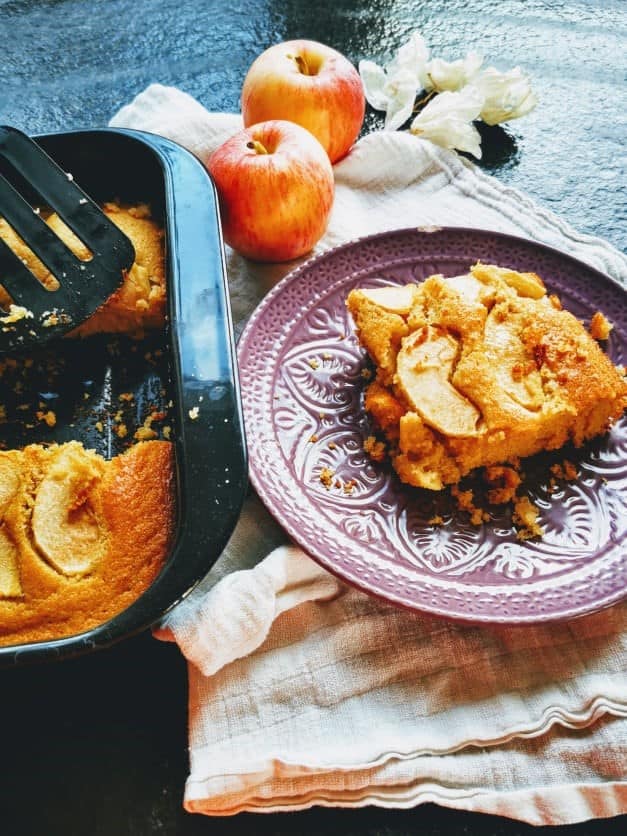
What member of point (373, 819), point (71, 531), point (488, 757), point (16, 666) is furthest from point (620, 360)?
point (16, 666)

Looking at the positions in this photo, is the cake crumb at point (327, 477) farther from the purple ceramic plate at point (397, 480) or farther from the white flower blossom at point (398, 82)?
the white flower blossom at point (398, 82)

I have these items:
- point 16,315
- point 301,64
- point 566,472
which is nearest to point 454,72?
point 301,64

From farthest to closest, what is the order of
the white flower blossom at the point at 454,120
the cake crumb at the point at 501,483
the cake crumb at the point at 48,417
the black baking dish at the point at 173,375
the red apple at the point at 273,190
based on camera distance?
the white flower blossom at the point at 454,120 < the red apple at the point at 273,190 < the cake crumb at the point at 48,417 < the cake crumb at the point at 501,483 < the black baking dish at the point at 173,375

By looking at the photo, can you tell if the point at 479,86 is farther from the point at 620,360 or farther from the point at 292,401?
the point at 292,401

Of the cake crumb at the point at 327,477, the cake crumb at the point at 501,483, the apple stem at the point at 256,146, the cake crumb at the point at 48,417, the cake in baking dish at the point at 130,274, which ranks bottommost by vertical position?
the cake crumb at the point at 48,417

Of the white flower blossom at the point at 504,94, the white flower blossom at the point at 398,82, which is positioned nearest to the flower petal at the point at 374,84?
the white flower blossom at the point at 398,82

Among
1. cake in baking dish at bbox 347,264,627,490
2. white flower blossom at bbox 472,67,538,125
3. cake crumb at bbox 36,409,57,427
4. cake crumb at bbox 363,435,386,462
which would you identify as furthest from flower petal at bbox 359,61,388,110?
cake crumb at bbox 36,409,57,427

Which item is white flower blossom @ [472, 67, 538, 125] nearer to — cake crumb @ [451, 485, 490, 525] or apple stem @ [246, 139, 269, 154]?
apple stem @ [246, 139, 269, 154]

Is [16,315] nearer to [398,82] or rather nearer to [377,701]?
[377,701]
